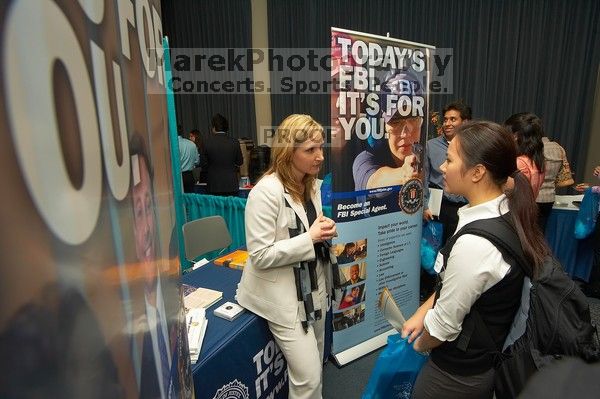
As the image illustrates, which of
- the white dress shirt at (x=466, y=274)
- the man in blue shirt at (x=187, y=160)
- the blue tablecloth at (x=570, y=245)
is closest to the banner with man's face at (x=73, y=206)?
the white dress shirt at (x=466, y=274)

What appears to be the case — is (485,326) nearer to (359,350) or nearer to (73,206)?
(73,206)

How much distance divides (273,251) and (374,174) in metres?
1.09

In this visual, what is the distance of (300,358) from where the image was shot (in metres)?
1.53

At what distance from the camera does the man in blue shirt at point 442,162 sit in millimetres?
2799

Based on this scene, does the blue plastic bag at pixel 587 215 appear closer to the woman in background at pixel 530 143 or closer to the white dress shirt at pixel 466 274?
the woman in background at pixel 530 143

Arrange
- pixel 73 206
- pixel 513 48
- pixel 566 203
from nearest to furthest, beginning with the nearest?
pixel 73 206, pixel 566 203, pixel 513 48

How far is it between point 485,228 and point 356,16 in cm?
532

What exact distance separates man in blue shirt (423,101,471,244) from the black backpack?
1.70 meters

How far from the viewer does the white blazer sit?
55.7 inches

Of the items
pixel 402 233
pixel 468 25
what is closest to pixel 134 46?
pixel 402 233

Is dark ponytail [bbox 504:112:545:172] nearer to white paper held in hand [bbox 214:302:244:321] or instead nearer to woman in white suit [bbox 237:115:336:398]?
woman in white suit [bbox 237:115:336:398]

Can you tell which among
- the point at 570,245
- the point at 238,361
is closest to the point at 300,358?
the point at 238,361

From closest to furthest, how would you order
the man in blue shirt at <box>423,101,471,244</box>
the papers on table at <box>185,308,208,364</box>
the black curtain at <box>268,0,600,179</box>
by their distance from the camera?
1. the papers on table at <box>185,308,208,364</box>
2. the man in blue shirt at <box>423,101,471,244</box>
3. the black curtain at <box>268,0,600,179</box>

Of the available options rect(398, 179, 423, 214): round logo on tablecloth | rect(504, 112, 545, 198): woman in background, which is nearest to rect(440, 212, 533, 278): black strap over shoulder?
rect(398, 179, 423, 214): round logo on tablecloth
